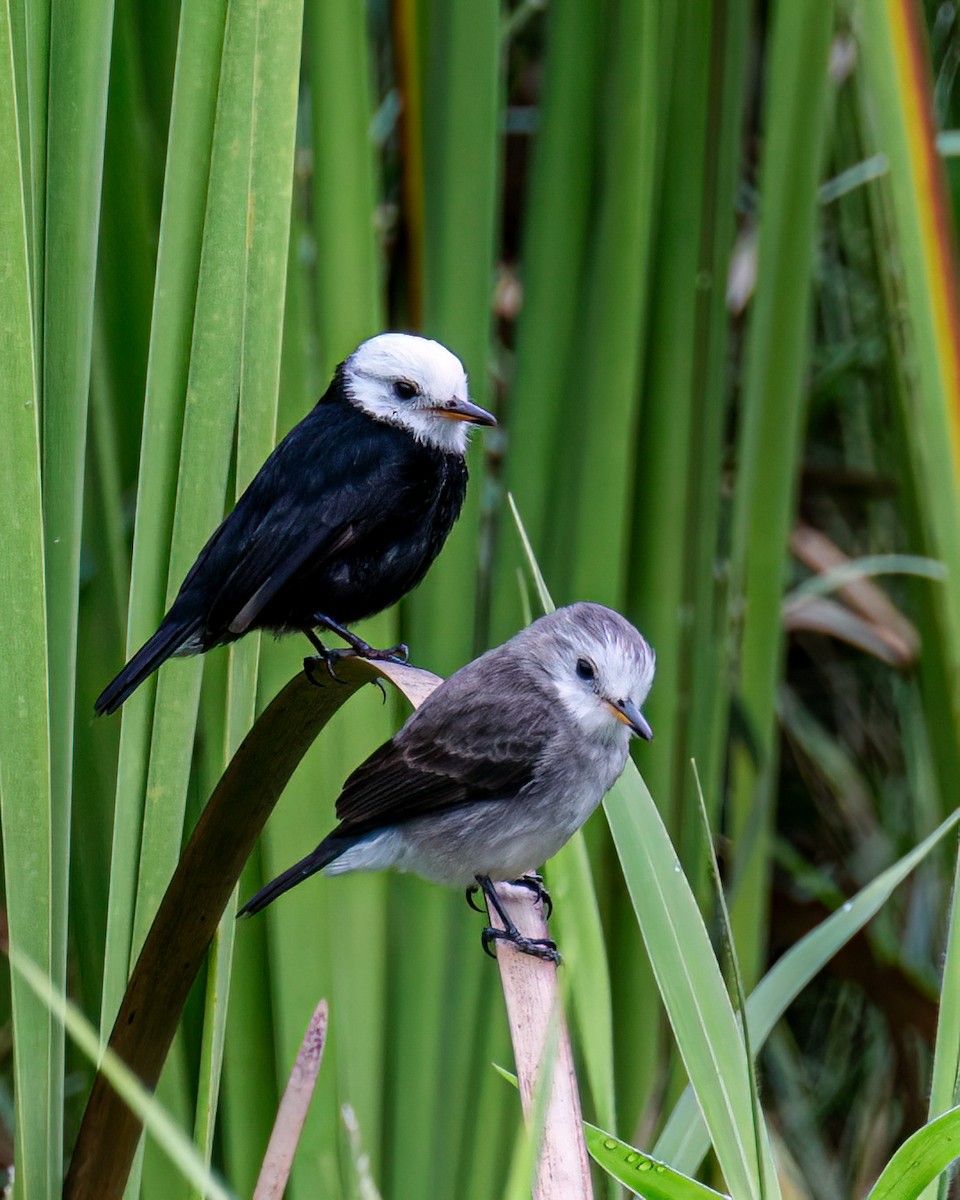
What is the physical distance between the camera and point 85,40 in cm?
105

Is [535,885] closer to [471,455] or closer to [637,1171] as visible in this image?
[471,455]

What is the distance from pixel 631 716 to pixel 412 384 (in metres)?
0.53

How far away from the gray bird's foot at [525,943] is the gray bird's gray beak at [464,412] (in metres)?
0.55

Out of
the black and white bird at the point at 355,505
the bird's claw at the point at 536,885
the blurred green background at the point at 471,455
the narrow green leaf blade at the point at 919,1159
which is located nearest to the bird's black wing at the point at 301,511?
the black and white bird at the point at 355,505

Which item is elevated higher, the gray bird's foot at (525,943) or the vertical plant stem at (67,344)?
the vertical plant stem at (67,344)

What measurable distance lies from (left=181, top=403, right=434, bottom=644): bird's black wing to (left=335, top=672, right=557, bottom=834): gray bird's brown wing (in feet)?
0.70

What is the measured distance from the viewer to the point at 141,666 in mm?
1200

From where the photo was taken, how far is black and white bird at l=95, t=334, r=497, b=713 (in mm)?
1535

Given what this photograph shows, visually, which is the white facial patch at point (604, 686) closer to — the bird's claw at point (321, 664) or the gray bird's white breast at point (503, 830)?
the gray bird's white breast at point (503, 830)

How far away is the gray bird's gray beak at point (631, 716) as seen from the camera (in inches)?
54.5

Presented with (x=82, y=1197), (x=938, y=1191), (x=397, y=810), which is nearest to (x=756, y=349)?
(x=397, y=810)

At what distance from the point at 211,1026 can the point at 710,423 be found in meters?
0.95

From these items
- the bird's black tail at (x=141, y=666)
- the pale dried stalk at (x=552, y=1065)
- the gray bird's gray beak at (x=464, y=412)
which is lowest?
the pale dried stalk at (x=552, y=1065)

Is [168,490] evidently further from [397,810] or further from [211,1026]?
[397,810]
